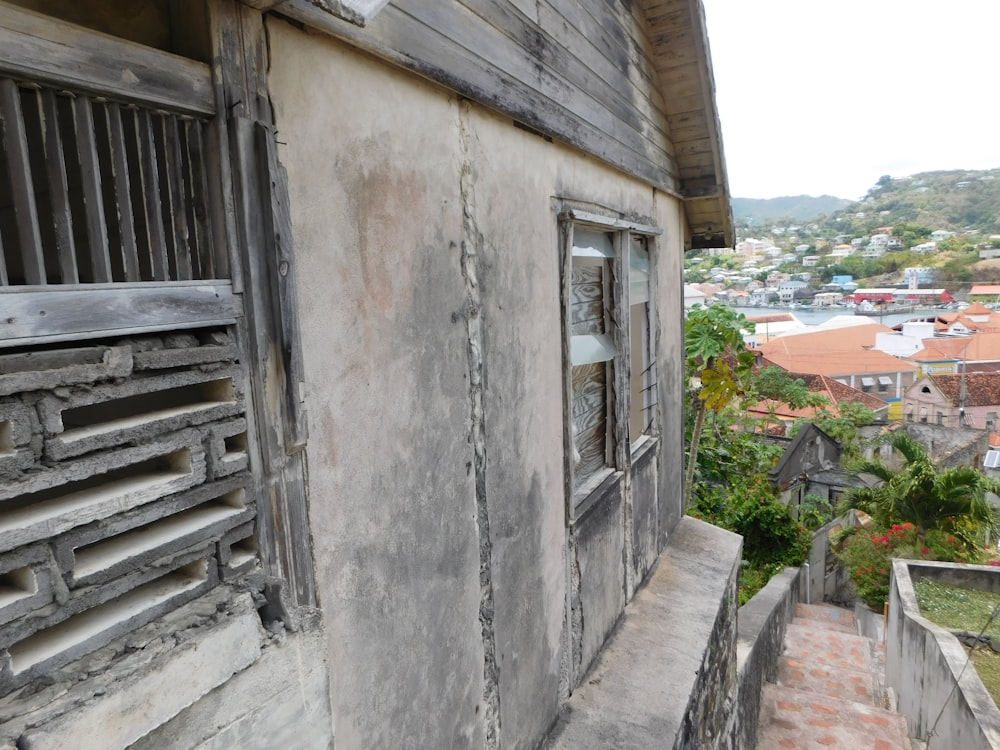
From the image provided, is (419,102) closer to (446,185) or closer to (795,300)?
(446,185)

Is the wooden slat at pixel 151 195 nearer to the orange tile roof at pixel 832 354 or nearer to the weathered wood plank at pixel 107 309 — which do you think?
the weathered wood plank at pixel 107 309

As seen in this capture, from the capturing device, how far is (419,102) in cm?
226

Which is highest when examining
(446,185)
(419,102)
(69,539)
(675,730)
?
(419,102)

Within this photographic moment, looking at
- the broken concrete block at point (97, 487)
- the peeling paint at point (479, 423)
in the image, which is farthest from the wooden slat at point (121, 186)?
the peeling paint at point (479, 423)

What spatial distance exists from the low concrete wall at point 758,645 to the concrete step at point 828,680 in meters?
0.21

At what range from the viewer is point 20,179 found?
3.91ft

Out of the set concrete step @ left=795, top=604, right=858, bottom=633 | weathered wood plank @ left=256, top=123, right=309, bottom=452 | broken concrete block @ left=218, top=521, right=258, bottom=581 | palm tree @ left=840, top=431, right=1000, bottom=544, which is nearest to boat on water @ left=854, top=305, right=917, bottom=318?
palm tree @ left=840, top=431, right=1000, bottom=544

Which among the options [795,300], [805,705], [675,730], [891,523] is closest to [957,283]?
[795,300]

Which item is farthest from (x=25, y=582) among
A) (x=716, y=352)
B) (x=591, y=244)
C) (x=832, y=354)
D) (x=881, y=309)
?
(x=881, y=309)

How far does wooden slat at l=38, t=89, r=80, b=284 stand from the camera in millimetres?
1215

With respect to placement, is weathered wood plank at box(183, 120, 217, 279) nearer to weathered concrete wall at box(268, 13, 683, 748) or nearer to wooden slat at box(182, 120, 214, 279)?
wooden slat at box(182, 120, 214, 279)

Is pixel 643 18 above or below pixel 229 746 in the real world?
above

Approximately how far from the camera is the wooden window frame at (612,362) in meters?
3.54

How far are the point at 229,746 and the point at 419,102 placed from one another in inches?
78.3
